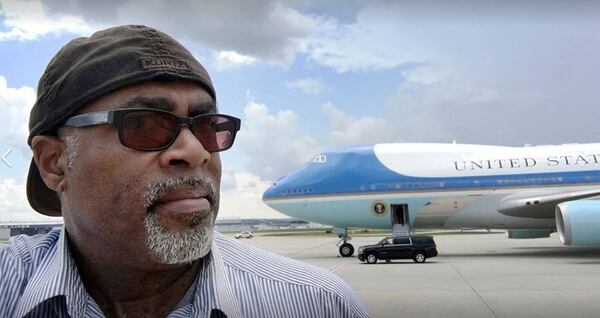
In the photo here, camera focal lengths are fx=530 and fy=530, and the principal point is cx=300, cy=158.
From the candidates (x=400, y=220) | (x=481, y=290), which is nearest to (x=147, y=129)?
(x=481, y=290)

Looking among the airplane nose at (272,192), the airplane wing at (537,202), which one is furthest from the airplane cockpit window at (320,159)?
the airplane wing at (537,202)

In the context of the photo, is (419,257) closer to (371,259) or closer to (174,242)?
(371,259)

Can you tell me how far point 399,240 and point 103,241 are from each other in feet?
47.1

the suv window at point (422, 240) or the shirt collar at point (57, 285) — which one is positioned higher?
the suv window at point (422, 240)

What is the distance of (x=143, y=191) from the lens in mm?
1004

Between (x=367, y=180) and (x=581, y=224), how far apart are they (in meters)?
5.91

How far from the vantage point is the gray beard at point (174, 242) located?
1.01 m

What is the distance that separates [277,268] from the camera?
1.16 m

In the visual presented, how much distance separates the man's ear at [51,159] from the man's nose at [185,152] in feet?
0.83

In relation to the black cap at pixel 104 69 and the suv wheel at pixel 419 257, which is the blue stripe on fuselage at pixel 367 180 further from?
the black cap at pixel 104 69

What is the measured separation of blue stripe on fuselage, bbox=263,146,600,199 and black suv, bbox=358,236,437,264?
1.91 m

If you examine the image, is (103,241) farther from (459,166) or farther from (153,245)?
(459,166)

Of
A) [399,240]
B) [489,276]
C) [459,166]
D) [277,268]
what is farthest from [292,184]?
[277,268]

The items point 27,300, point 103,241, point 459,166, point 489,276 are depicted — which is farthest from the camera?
point 459,166
